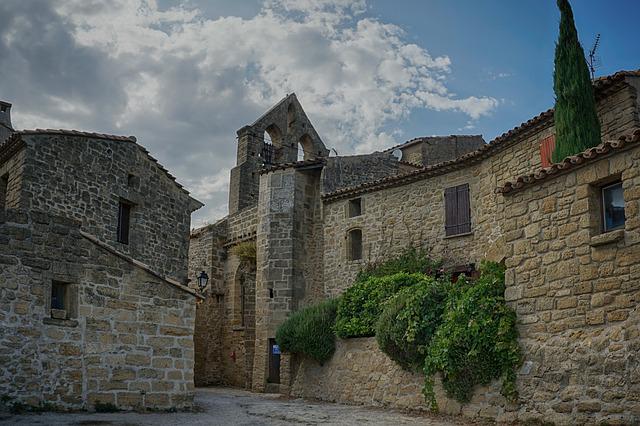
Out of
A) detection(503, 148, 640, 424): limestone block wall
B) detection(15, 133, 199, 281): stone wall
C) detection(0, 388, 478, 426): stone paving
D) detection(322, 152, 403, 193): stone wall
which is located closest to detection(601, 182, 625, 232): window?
Answer: detection(503, 148, 640, 424): limestone block wall

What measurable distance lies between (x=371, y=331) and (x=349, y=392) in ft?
5.10

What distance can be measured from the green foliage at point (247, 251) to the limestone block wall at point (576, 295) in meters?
15.5

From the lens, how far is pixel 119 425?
1054 cm

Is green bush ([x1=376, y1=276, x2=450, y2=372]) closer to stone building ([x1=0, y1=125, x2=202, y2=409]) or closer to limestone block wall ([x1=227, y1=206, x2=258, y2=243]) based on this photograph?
stone building ([x1=0, y1=125, x2=202, y2=409])

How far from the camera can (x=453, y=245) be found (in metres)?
19.9

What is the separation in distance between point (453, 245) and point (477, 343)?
8.30 metres

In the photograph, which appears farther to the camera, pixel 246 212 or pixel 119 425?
pixel 246 212

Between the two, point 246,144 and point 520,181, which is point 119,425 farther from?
point 246,144

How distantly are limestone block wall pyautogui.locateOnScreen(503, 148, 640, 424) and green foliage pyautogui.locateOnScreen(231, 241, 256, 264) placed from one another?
50.8 feet

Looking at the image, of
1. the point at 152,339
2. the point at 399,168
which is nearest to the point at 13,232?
the point at 152,339

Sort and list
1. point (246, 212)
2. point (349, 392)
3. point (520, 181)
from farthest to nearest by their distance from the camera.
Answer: point (246, 212), point (349, 392), point (520, 181)

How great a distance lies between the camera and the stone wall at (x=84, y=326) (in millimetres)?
11336

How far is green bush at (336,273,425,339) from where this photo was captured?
16719mm

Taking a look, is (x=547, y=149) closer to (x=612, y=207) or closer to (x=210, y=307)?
(x=612, y=207)
